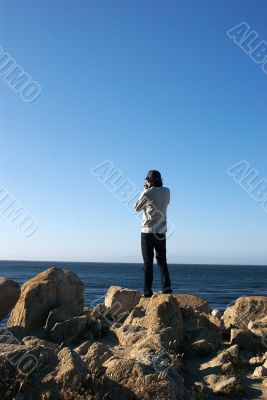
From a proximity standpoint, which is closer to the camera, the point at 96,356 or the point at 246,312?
the point at 96,356

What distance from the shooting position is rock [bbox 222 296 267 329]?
12.8m

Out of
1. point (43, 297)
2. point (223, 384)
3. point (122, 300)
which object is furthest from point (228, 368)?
point (43, 297)

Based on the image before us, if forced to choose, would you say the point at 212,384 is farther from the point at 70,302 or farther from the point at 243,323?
the point at 70,302

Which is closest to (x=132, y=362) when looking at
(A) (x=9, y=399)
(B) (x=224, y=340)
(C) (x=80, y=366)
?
(C) (x=80, y=366)

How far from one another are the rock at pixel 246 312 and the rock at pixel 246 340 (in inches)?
64.0

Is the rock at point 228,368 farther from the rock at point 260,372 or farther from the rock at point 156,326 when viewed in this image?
the rock at point 156,326

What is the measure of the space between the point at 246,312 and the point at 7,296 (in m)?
6.26

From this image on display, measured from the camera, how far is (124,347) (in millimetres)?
10734

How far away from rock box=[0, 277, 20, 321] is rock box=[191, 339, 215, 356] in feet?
15.7

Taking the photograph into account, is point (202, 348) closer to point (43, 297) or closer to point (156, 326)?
point (156, 326)

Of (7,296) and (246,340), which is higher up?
(7,296)

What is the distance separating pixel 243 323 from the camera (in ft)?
41.6

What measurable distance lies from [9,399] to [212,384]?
3597 mm

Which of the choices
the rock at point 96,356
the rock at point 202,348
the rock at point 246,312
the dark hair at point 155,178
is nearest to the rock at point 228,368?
the rock at point 202,348
